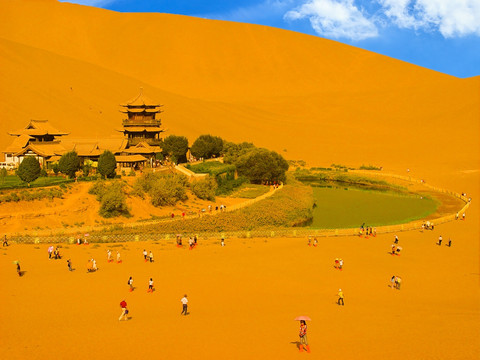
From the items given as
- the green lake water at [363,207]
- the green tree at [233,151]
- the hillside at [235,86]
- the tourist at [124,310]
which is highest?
the hillside at [235,86]

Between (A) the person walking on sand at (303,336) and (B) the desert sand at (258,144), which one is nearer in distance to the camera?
(A) the person walking on sand at (303,336)

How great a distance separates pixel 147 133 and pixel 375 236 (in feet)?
91.2

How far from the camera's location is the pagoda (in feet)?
165

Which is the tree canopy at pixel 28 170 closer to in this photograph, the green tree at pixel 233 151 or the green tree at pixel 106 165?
the green tree at pixel 106 165

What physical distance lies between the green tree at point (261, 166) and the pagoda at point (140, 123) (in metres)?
9.05

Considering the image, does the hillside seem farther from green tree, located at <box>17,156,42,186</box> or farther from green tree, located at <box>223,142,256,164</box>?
green tree, located at <box>17,156,42,186</box>

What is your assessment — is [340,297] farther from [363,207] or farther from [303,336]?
[363,207]

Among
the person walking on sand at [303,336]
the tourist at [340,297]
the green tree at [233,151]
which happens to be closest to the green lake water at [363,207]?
the green tree at [233,151]

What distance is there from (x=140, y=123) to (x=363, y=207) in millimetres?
23228

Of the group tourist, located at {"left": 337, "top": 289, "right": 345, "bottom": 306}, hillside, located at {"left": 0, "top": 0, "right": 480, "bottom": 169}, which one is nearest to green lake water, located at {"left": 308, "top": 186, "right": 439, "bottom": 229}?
tourist, located at {"left": 337, "top": 289, "right": 345, "bottom": 306}

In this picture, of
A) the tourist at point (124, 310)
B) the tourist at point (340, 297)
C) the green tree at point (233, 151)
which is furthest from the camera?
the green tree at point (233, 151)

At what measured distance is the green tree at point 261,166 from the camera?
5047 cm

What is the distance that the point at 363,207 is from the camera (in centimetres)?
4422

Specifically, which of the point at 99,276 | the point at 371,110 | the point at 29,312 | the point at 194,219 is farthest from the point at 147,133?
the point at 371,110
